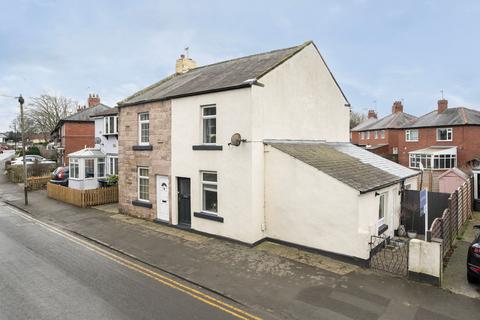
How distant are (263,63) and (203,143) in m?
4.63

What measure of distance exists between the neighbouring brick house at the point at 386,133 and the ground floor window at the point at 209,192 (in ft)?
131

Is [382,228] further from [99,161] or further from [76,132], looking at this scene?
[76,132]

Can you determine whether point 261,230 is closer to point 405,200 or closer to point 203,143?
point 203,143

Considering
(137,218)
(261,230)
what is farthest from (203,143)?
(137,218)

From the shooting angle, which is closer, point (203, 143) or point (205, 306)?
point (205, 306)

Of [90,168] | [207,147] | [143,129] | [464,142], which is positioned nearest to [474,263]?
[207,147]

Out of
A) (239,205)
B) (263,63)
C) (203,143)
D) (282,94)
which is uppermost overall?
(263,63)

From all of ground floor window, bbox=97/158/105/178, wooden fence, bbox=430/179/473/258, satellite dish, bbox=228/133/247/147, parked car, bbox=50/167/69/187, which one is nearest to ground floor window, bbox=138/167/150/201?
satellite dish, bbox=228/133/247/147

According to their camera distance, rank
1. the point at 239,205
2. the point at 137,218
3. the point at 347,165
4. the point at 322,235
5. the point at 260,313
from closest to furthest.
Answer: the point at 260,313 → the point at 322,235 → the point at 239,205 → the point at 347,165 → the point at 137,218

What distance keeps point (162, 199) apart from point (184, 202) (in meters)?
1.48

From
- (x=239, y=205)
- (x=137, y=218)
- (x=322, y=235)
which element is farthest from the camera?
(x=137, y=218)

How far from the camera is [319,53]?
15.9 meters

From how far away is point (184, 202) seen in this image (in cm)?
1382

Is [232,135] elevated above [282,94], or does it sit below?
below
